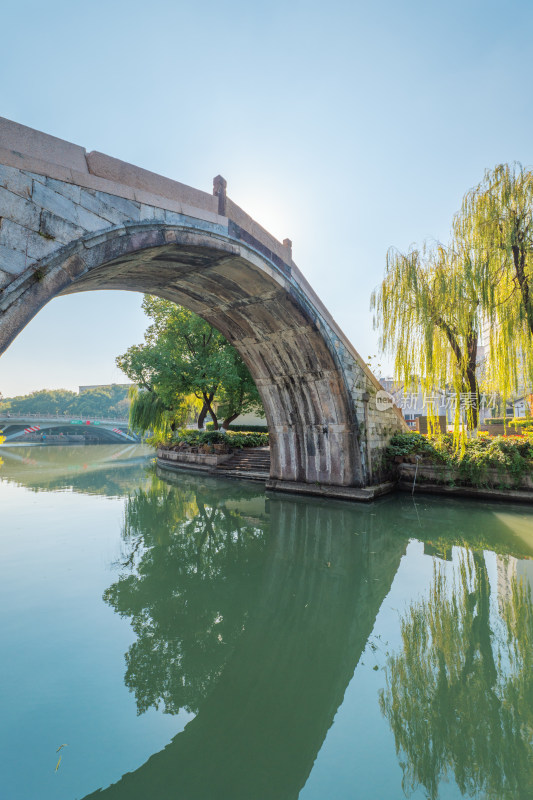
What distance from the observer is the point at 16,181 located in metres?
3.07

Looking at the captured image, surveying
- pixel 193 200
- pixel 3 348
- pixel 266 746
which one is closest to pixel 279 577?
pixel 266 746

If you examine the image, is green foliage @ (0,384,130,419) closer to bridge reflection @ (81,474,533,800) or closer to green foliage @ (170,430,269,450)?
green foliage @ (170,430,269,450)

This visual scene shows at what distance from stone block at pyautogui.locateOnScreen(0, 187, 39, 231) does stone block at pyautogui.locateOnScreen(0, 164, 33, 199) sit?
4 cm

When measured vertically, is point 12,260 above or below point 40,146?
below

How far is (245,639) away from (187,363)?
12.6 meters

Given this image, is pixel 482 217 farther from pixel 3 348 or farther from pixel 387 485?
pixel 3 348

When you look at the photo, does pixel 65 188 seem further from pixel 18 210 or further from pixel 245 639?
pixel 245 639

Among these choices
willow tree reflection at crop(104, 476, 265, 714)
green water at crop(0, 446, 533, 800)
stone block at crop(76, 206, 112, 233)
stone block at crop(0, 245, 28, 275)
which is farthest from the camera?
stone block at crop(76, 206, 112, 233)

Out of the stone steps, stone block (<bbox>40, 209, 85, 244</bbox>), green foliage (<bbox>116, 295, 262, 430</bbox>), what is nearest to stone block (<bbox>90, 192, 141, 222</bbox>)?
stone block (<bbox>40, 209, 85, 244</bbox>)

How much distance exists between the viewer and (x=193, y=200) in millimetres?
4840

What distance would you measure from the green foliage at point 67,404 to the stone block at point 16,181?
5307cm

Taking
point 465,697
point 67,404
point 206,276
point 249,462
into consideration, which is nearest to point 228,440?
point 249,462

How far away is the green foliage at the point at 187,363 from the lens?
1429 cm

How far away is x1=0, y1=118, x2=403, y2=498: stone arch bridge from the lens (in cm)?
313
